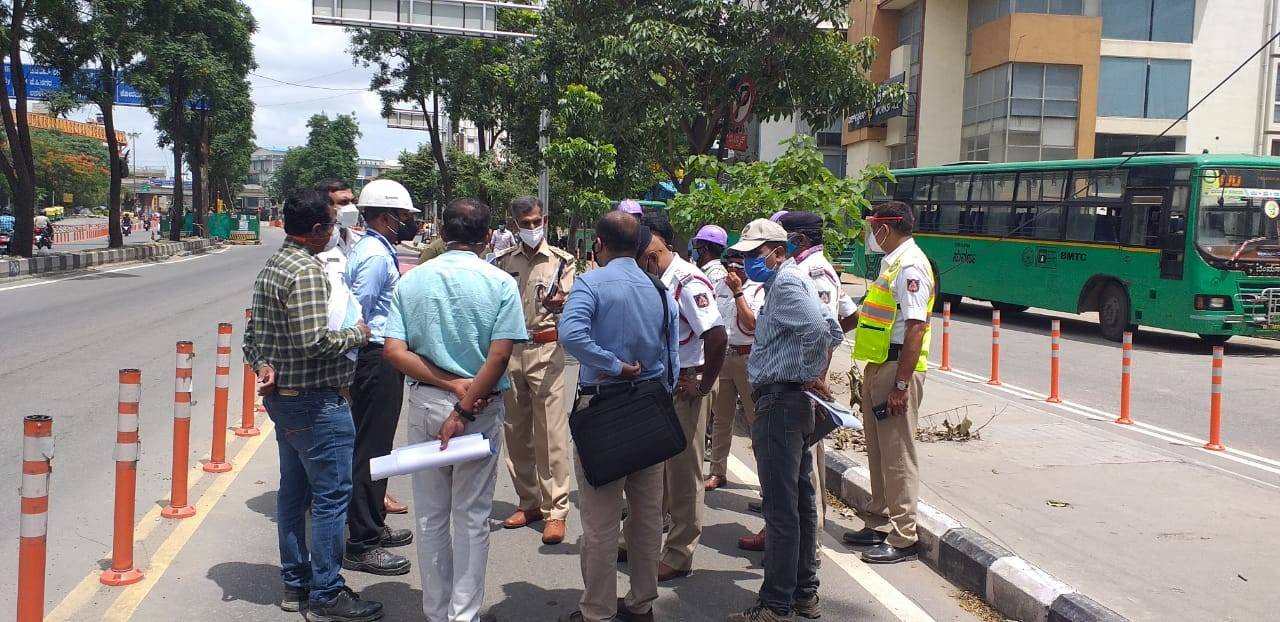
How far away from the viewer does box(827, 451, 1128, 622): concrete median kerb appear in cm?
437

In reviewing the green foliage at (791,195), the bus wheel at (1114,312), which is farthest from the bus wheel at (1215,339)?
the green foliage at (791,195)

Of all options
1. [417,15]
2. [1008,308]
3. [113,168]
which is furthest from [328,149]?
[1008,308]

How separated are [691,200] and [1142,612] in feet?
20.8

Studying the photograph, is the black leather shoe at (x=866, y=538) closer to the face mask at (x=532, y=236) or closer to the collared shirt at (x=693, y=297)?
the collared shirt at (x=693, y=297)

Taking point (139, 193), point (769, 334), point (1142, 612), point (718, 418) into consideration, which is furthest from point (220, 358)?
point (139, 193)

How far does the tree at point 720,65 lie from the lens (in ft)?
40.6

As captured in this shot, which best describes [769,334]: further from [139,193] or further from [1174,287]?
[139,193]

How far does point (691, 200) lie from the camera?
Result: 1005 cm

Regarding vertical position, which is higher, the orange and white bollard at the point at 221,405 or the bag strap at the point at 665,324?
the bag strap at the point at 665,324

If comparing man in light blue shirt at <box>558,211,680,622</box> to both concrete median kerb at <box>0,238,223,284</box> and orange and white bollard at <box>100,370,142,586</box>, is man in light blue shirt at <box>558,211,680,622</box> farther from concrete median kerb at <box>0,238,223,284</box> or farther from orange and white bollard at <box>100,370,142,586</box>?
concrete median kerb at <box>0,238,223,284</box>

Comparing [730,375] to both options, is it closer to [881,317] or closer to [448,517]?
[881,317]

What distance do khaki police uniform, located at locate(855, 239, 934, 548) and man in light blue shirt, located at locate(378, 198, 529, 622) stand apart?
2092mm

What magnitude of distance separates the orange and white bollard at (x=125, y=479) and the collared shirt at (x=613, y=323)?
2089 mm

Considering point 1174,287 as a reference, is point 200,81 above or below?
above
